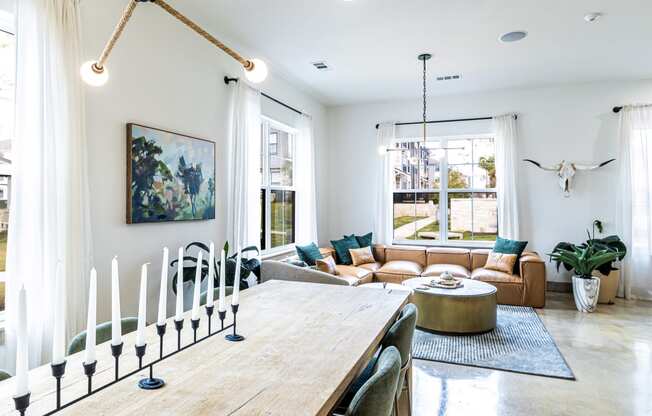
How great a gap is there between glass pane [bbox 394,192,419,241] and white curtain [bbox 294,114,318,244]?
1604 millimetres

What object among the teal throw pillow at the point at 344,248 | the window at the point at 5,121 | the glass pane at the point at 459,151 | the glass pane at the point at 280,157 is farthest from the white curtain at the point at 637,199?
the window at the point at 5,121

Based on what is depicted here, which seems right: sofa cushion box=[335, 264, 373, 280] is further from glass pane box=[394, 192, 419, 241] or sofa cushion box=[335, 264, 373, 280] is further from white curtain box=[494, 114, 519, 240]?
white curtain box=[494, 114, 519, 240]

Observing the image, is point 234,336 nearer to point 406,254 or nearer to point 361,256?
point 361,256

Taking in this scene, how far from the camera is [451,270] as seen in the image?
17.0 feet

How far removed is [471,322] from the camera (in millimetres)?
3770

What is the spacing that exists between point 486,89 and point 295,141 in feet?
9.49

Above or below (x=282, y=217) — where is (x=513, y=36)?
above

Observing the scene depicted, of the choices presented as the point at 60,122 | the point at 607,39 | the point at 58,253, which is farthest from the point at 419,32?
the point at 58,253

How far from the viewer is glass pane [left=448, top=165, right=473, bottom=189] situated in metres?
6.14

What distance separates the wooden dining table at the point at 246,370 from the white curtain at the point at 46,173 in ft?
3.52

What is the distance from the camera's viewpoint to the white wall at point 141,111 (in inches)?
107

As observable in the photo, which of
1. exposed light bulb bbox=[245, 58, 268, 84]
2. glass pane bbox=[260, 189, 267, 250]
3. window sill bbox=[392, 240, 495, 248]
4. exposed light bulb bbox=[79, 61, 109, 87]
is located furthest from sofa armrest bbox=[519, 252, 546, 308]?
exposed light bulb bbox=[79, 61, 109, 87]

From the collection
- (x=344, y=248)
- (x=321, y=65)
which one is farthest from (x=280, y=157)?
(x=344, y=248)

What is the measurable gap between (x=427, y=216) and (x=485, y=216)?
34.2 inches
